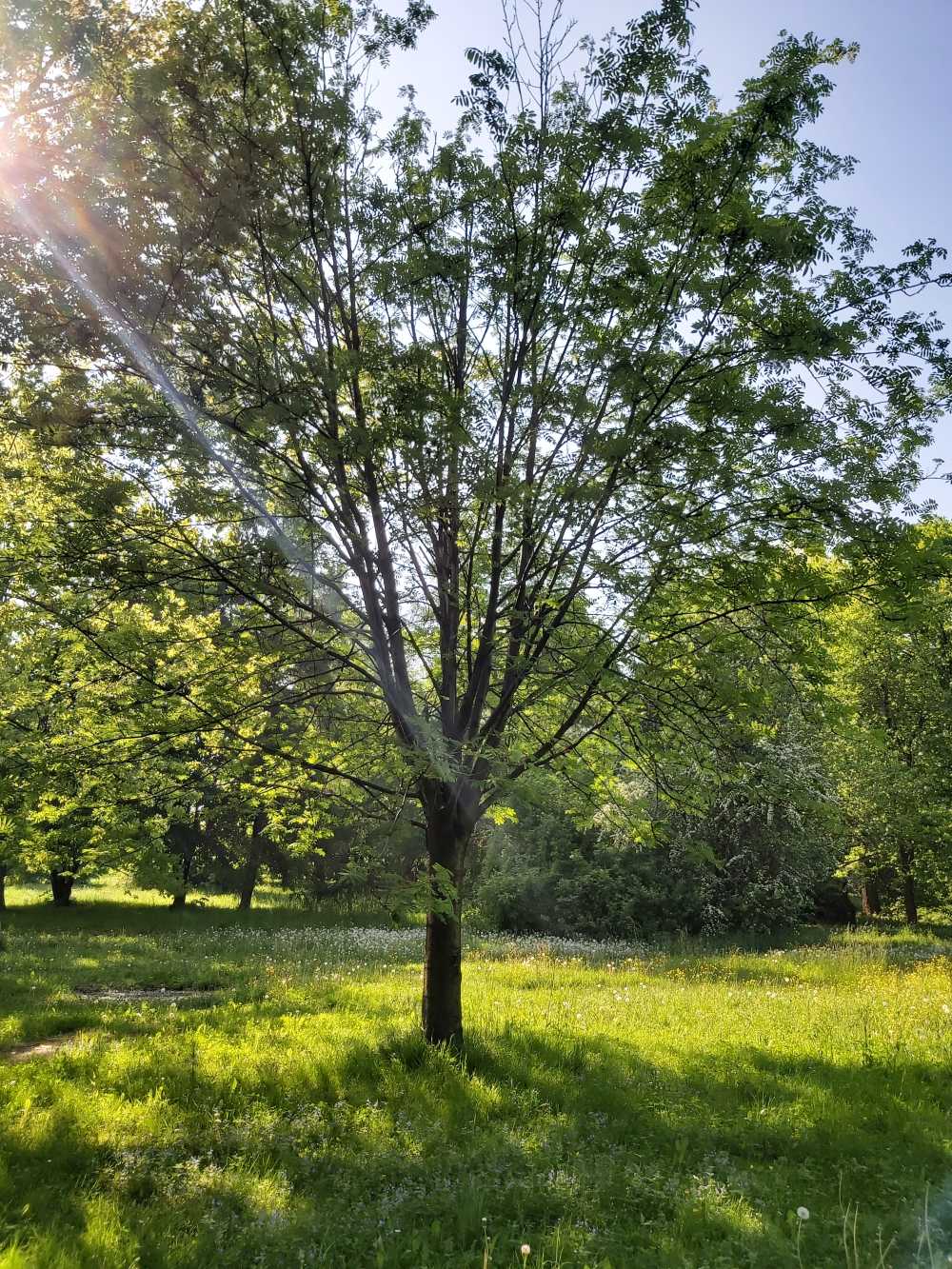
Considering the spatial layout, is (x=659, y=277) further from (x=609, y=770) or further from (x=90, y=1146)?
(x=90, y=1146)

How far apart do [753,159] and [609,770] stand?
6.44 metres

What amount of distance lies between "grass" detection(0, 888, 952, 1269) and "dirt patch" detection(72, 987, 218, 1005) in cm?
62

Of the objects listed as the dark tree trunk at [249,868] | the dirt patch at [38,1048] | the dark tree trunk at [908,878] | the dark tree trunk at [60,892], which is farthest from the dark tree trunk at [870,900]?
the dark tree trunk at [60,892]

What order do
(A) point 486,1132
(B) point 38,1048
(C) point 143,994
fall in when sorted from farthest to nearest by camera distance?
(C) point 143,994
(B) point 38,1048
(A) point 486,1132

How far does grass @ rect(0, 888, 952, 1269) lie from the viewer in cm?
406

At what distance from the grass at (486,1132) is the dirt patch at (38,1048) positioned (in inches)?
6.8

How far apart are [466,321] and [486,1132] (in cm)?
727

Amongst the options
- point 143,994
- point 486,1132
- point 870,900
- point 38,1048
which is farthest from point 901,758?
point 38,1048

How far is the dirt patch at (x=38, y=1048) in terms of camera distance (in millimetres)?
7465

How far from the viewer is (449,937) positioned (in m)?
7.36

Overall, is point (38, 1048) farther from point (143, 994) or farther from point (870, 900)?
point (870, 900)

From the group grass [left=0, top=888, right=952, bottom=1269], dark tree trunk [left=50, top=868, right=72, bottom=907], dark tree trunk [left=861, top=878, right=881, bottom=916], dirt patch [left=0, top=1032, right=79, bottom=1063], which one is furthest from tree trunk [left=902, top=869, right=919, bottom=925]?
dark tree trunk [left=50, top=868, right=72, bottom=907]

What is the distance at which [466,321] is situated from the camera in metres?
7.58

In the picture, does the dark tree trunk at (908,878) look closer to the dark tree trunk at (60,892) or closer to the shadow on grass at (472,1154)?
the shadow on grass at (472,1154)
